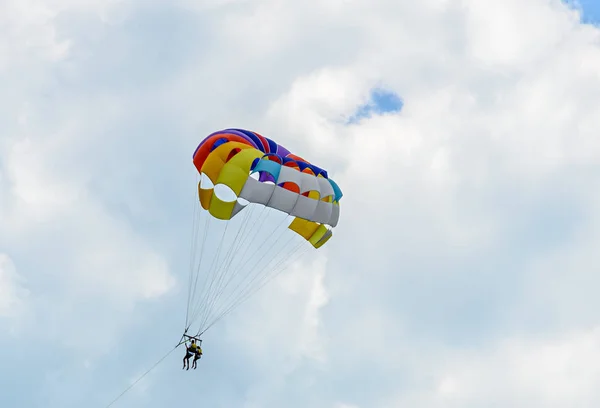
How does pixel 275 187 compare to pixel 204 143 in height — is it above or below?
below

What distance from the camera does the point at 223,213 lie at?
34250 mm

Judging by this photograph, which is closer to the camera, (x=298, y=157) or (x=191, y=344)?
(x=191, y=344)

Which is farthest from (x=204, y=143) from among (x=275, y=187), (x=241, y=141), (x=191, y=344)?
(x=191, y=344)

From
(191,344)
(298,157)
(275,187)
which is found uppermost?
(298,157)

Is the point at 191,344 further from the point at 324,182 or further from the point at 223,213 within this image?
the point at 324,182

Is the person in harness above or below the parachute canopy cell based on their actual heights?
below

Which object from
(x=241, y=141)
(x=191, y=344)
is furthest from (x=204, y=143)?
(x=191, y=344)

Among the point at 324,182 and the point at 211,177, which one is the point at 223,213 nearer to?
the point at 211,177

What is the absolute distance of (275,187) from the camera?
32781 mm

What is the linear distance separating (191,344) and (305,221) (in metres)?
8.12

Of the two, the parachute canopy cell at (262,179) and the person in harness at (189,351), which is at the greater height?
the parachute canopy cell at (262,179)

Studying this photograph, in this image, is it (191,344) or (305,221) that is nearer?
(191,344)

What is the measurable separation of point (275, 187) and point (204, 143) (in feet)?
14.4

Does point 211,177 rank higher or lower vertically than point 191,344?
higher
